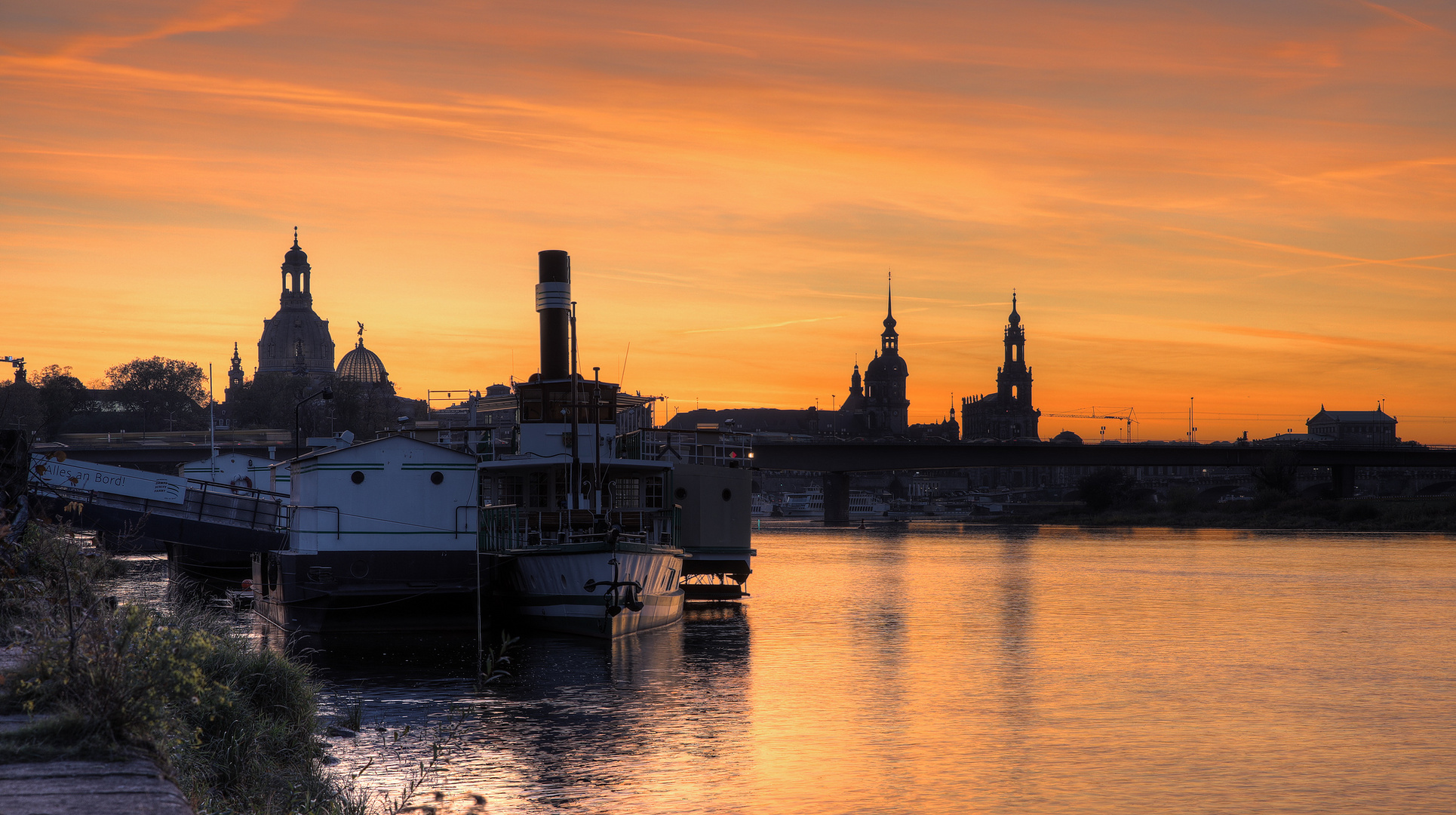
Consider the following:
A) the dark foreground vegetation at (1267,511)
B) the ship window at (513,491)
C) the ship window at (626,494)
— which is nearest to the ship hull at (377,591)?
the ship window at (513,491)

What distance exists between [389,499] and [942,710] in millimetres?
19465

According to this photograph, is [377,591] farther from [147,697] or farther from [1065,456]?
[1065,456]

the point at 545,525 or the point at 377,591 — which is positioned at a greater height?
the point at 545,525

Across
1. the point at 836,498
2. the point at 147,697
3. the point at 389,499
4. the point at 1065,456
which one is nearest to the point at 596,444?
the point at 389,499

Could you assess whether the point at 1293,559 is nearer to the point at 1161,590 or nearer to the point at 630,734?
the point at 1161,590

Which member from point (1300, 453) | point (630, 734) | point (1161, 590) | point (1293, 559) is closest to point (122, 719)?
point (630, 734)

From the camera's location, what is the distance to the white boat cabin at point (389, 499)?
1618 inches

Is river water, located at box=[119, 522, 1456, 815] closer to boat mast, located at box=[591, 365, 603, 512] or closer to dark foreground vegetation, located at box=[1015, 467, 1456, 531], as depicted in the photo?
boat mast, located at box=[591, 365, 603, 512]

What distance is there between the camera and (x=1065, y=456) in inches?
5477

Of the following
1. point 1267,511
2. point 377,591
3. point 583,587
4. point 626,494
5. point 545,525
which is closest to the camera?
point 583,587

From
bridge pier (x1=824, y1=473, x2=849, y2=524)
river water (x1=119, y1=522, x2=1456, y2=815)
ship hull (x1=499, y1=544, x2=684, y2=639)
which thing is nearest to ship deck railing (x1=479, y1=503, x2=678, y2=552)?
ship hull (x1=499, y1=544, x2=684, y2=639)

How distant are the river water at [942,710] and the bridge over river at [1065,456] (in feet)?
264

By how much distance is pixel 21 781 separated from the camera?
424 inches

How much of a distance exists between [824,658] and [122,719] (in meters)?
28.7
